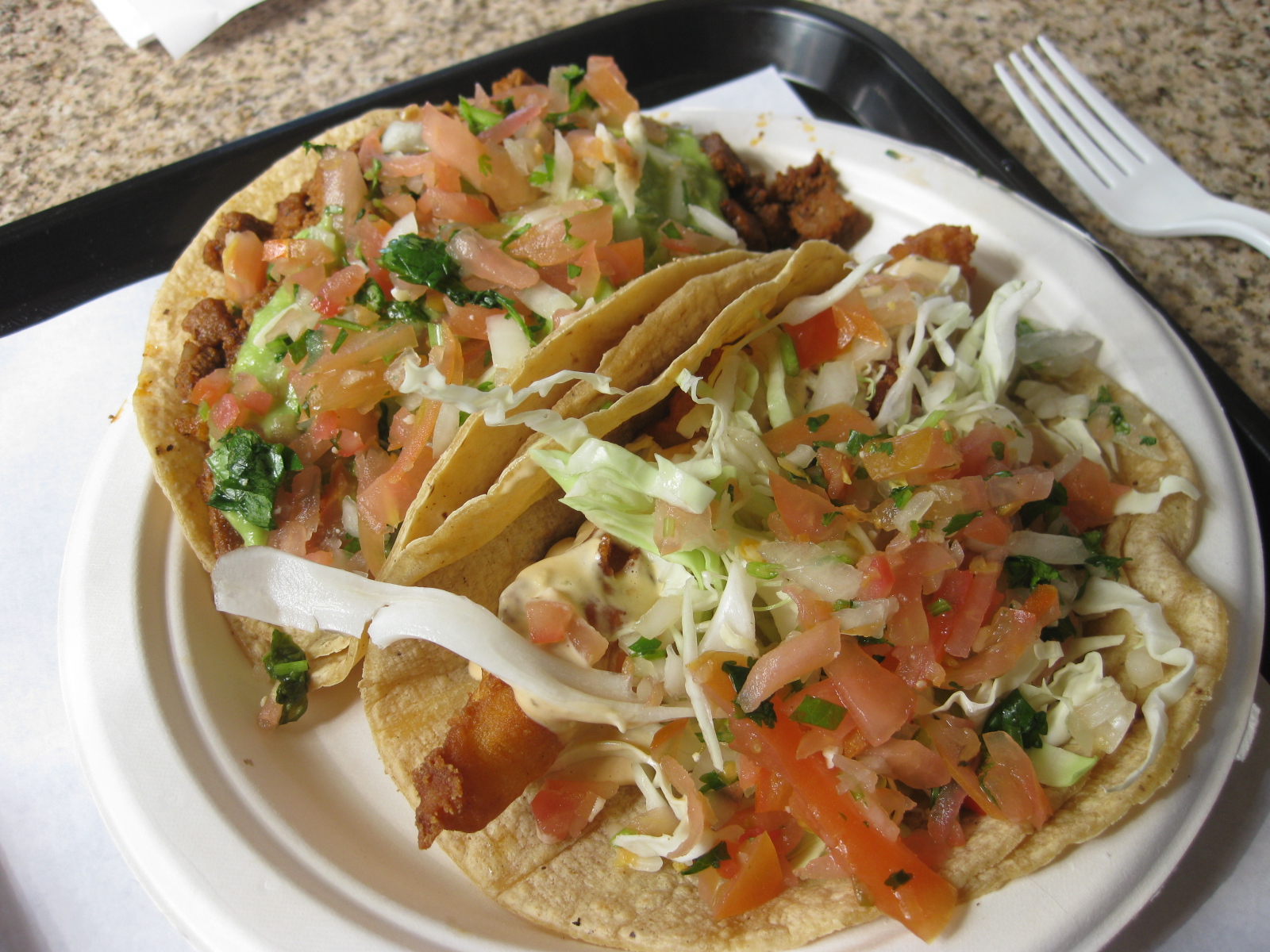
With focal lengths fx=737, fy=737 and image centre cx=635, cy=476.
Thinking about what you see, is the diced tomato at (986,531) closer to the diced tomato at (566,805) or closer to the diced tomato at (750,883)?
the diced tomato at (750,883)

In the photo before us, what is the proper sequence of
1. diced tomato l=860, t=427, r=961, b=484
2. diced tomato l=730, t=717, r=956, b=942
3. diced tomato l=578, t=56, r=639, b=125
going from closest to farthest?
1. diced tomato l=730, t=717, r=956, b=942
2. diced tomato l=860, t=427, r=961, b=484
3. diced tomato l=578, t=56, r=639, b=125

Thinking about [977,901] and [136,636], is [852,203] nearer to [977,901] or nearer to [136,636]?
[977,901]

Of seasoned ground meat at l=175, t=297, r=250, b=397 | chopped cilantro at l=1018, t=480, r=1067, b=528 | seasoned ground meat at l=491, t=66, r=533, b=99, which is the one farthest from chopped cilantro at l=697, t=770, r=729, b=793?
seasoned ground meat at l=491, t=66, r=533, b=99

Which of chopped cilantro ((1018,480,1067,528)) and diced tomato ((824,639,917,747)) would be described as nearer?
diced tomato ((824,639,917,747))

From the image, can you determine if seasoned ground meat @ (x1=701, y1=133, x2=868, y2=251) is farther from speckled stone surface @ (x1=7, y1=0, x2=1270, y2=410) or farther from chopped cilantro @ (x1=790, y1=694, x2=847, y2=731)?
chopped cilantro @ (x1=790, y1=694, x2=847, y2=731)

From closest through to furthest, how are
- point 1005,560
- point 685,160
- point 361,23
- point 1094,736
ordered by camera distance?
point 1094,736, point 1005,560, point 685,160, point 361,23

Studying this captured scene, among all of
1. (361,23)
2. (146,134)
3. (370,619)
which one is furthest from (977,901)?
(361,23)
